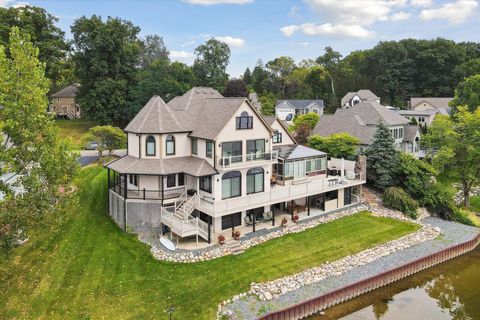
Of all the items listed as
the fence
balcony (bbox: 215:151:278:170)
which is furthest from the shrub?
balcony (bbox: 215:151:278:170)

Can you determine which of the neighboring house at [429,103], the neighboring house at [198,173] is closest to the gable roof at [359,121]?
the neighboring house at [198,173]

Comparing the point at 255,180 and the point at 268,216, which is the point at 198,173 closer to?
the point at 255,180

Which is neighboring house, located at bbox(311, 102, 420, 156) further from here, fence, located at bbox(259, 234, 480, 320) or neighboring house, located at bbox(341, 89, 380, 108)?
neighboring house, located at bbox(341, 89, 380, 108)

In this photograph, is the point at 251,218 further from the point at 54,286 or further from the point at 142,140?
the point at 54,286

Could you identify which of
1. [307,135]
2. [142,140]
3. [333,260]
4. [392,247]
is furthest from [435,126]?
[142,140]

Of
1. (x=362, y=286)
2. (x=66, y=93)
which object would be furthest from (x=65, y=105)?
(x=362, y=286)

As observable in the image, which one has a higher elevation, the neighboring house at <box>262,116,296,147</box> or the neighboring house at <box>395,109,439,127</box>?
the neighboring house at <box>395,109,439,127</box>
